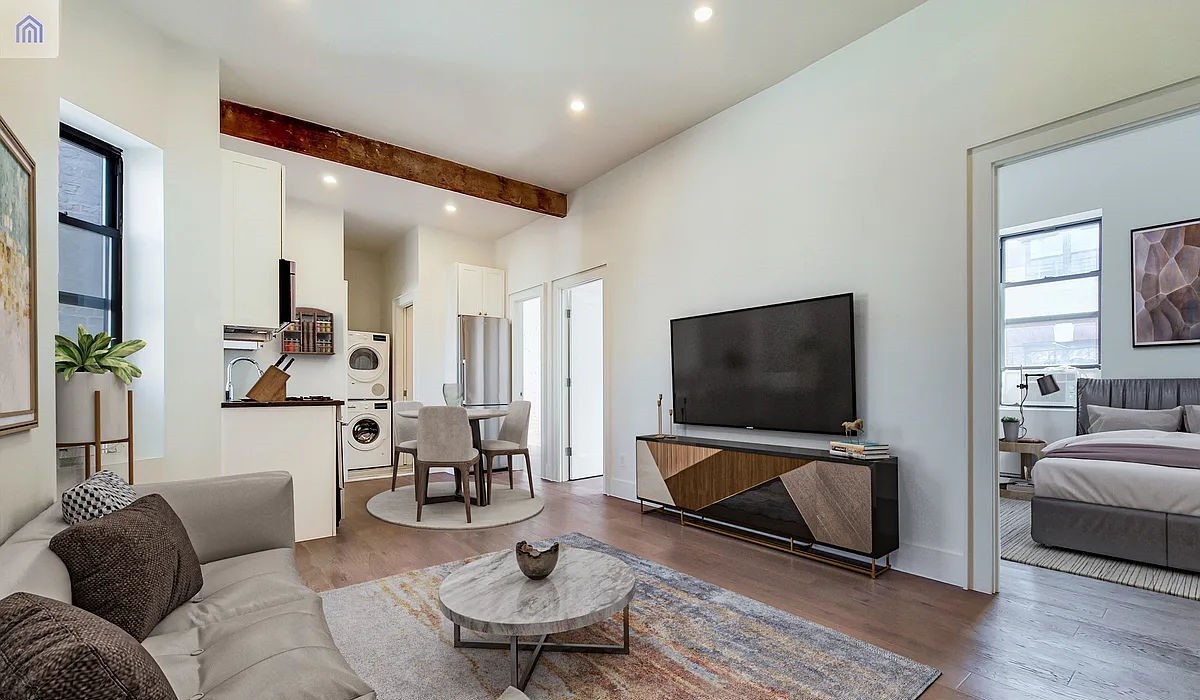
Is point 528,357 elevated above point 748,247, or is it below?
below

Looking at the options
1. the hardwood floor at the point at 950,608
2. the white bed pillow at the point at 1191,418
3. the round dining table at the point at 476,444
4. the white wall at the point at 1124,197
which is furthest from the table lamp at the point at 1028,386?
the round dining table at the point at 476,444

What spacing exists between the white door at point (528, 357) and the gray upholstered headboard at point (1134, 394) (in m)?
5.47

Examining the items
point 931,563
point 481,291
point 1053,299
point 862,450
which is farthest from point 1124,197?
point 481,291

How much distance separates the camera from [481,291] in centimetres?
682

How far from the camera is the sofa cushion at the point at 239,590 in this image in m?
1.71

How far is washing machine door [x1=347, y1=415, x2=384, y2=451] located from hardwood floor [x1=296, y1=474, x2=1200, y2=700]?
2756 millimetres

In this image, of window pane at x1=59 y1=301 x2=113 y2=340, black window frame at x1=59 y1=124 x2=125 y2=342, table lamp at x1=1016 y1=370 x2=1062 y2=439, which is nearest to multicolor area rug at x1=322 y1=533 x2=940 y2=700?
window pane at x1=59 y1=301 x2=113 y2=340

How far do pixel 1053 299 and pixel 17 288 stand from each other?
764 centimetres

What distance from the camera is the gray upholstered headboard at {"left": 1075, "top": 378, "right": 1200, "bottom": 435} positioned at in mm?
4594

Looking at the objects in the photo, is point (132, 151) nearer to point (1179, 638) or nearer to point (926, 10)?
point (926, 10)

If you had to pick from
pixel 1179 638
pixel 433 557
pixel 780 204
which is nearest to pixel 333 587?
pixel 433 557

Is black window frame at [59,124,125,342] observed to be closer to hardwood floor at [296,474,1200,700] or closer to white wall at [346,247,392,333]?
hardwood floor at [296,474,1200,700]

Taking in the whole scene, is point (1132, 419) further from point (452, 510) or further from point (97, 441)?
point (97, 441)

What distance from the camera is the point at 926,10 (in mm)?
3033
